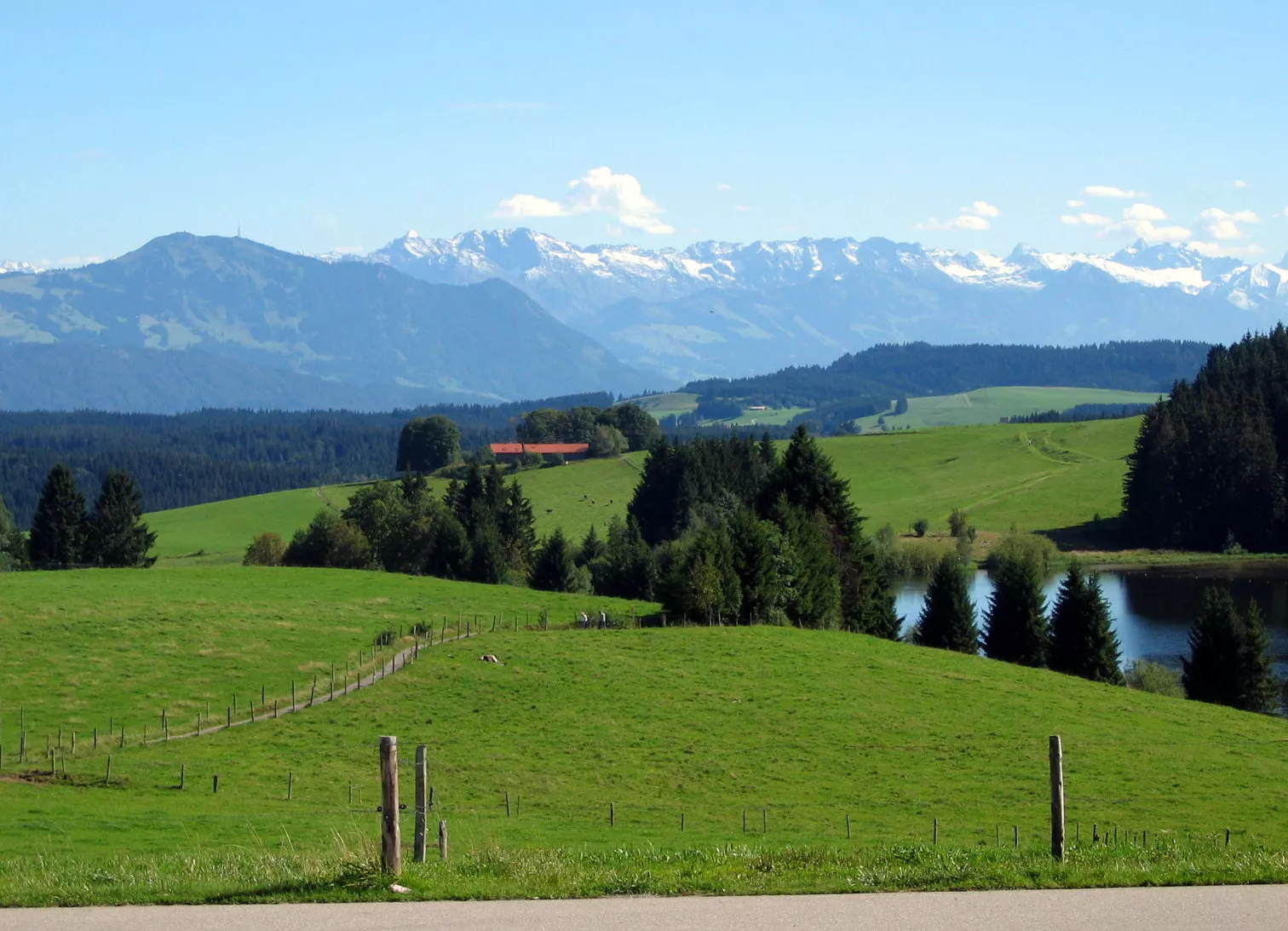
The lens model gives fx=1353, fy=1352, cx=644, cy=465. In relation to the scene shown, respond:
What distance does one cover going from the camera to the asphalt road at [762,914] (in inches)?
599

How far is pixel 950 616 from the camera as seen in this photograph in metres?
77.1

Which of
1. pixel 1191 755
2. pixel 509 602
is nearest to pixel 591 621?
pixel 509 602

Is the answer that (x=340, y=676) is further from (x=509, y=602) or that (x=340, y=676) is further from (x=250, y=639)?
(x=509, y=602)

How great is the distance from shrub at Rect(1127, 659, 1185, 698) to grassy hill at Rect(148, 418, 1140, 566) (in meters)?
75.2

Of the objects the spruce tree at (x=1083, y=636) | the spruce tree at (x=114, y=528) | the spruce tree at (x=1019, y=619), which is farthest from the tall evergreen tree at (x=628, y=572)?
the spruce tree at (x=114, y=528)

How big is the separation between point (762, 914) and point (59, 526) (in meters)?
101

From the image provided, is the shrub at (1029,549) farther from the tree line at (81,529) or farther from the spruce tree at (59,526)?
the spruce tree at (59,526)

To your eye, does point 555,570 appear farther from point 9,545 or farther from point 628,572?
point 9,545

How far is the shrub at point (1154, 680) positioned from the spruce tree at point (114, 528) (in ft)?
240

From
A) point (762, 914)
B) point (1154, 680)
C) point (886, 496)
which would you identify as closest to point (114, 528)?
point (1154, 680)

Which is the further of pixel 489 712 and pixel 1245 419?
pixel 1245 419

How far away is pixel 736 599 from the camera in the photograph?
69.9m

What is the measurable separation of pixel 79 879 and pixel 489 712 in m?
28.8

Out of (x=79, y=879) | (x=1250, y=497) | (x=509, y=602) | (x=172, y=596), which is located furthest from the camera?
(x=1250, y=497)
